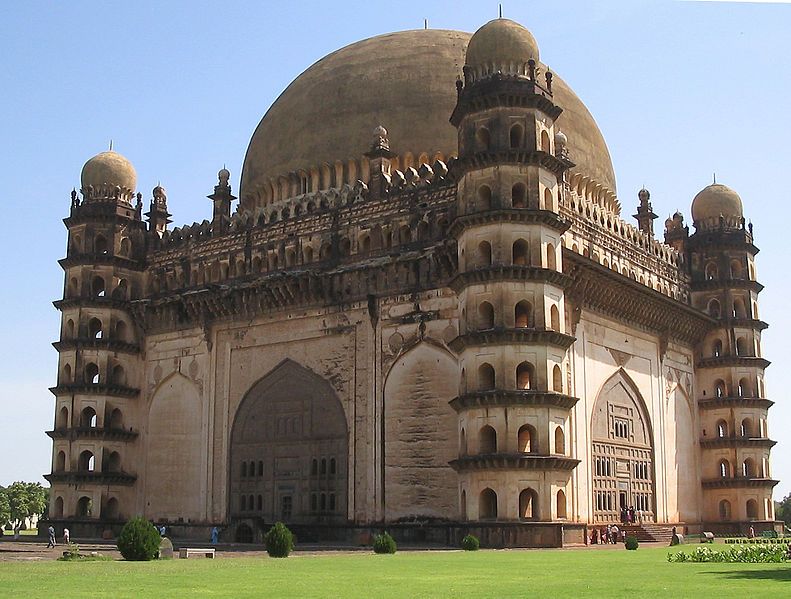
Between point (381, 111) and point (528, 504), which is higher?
point (381, 111)

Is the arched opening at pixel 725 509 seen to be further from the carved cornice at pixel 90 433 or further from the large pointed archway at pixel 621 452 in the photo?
the carved cornice at pixel 90 433

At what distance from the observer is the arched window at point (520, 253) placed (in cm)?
2542

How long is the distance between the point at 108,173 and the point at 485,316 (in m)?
15.2

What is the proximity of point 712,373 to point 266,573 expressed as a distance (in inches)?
934

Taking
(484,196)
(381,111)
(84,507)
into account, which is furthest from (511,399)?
(84,507)

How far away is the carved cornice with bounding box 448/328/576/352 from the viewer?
2448 centimetres

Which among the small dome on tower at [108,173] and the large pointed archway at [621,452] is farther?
the small dome on tower at [108,173]

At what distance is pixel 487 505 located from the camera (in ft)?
80.1

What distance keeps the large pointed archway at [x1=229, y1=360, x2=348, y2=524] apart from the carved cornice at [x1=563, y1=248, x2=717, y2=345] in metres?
7.14

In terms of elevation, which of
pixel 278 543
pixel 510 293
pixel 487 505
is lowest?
pixel 278 543

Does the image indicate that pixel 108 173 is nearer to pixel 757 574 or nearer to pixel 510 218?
pixel 510 218

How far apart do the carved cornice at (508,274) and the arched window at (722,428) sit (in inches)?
478

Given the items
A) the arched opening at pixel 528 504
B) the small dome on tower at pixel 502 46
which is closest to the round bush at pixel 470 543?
the arched opening at pixel 528 504

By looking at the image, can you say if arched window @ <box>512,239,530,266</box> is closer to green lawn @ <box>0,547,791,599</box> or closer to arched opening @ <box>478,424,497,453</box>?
arched opening @ <box>478,424,497,453</box>
